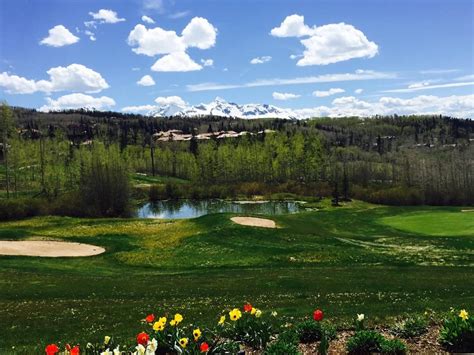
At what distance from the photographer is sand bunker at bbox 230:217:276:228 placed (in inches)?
2069

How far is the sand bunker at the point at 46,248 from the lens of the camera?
1628 inches

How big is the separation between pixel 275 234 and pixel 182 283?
2105cm

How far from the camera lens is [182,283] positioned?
26844 millimetres

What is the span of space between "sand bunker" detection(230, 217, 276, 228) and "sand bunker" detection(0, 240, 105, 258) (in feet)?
56.3

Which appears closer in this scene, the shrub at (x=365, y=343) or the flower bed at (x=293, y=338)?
the flower bed at (x=293, y=338)

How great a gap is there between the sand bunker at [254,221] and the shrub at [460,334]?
40.4 metres

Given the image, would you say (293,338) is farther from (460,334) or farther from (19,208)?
(19,208)

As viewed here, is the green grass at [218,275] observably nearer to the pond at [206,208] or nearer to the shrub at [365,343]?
the shrub at [365,343]

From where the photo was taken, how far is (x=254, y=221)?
54.8 meters

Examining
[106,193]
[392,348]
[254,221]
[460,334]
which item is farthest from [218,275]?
[106,193]

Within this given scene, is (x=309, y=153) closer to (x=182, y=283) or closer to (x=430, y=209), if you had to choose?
(x=430, y=209)

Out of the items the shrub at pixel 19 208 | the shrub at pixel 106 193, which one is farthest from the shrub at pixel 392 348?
the shrub at pixel 19 208

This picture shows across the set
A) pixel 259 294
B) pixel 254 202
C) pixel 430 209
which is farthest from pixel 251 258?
pixel 254 202

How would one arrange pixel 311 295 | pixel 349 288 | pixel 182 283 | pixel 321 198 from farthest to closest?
Answer: pixel 321 198
pixel 182 283
pixel 349 288
pixel 311 295
